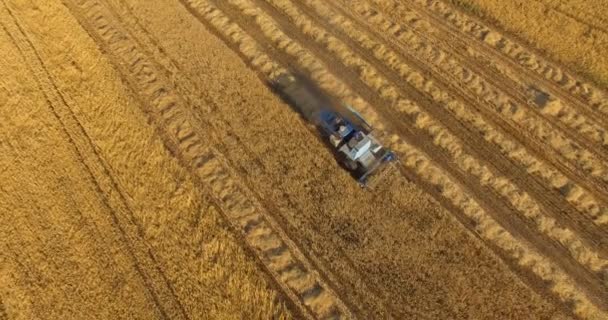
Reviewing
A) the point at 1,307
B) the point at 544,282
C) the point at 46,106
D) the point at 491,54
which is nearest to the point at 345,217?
the point at 544,282

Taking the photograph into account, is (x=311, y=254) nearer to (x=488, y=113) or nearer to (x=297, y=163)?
(x=297, y=163)

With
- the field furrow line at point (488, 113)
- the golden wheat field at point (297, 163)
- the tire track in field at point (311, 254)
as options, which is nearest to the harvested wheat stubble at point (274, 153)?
the golden wheat field at point (297, 163)

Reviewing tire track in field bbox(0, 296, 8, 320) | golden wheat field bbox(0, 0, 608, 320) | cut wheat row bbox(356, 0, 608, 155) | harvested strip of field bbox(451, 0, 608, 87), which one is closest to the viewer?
tire track in field bbox(0, 296, 8, 320)

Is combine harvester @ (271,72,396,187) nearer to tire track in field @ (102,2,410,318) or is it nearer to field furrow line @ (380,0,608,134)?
tire track in field @ (102,2,410,318)

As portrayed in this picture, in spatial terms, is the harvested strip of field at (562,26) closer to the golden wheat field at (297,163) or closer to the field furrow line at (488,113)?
the golden wheat field at (297,163)

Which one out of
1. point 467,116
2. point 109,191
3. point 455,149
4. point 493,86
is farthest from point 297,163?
point 493,86

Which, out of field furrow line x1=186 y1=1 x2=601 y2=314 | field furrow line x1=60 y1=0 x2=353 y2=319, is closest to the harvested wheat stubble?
field furrow line x1=60 y1=0 x2=353 y2=319

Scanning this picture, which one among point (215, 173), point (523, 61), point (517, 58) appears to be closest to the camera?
point (215, 173)
